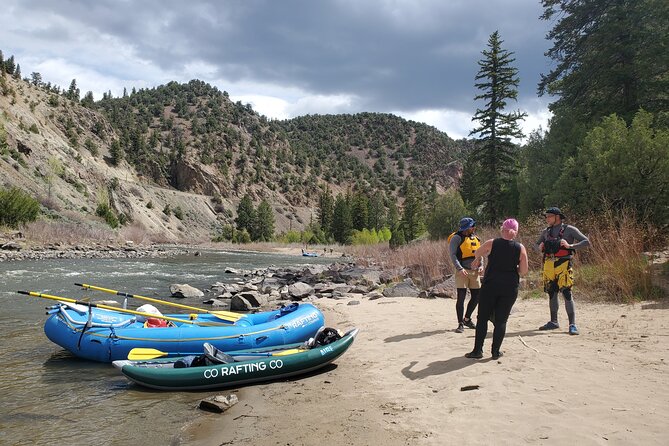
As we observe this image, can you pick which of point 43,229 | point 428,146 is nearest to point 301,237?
point 43,229

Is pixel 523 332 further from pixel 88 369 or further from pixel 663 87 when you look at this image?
pixel 663 87

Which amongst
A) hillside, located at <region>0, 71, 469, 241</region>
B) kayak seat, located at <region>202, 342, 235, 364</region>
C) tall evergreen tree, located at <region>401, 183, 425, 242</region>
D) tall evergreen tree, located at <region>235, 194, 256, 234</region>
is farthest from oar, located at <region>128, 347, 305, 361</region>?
tall evergreen tree, located at <region>235, 194, 256, 234</region>

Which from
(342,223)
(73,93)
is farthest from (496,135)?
(73,93)

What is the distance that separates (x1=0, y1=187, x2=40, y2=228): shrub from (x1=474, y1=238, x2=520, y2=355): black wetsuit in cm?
3462

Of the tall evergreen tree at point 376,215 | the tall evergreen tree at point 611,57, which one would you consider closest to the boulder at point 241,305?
the tall evergreen tree at point 611,57

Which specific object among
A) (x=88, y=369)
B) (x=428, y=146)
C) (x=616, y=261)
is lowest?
(x=88, y=369)

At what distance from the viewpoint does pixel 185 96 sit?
13688 centimetres

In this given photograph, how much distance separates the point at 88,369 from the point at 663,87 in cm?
2112

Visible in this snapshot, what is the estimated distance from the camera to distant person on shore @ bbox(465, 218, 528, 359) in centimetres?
571

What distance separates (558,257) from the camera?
7.12m

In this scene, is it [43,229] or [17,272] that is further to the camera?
[43,229]

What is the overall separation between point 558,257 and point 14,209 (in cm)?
3533

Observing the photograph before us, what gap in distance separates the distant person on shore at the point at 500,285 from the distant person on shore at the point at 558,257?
1.59 m

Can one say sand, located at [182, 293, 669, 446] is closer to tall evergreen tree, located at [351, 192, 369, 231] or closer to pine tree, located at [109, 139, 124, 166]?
tall evergreen tree, located at [351, 192, 369, 231]
